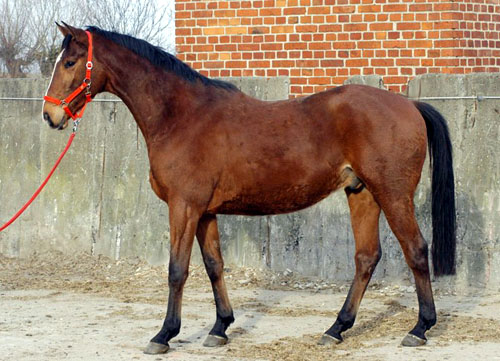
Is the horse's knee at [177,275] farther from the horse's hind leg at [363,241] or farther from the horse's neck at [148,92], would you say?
the horse's hind leg at [363,241]

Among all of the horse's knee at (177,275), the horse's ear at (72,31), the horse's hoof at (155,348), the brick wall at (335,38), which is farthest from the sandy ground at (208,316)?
A: the brick wall at (335,38)

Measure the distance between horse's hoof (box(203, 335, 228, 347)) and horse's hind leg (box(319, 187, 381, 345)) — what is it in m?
0.95

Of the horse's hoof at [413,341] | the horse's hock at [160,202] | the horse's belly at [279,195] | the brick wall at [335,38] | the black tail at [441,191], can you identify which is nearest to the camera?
the horse's hoof at [413,341]

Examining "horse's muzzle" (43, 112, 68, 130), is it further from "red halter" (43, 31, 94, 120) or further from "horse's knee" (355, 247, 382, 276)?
"horse's knee" (355, 247, 382, 276)

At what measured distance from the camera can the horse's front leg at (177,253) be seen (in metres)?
6.99

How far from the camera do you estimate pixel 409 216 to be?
7125 millimetres

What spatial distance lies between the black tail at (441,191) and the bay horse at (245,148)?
0.03 metres

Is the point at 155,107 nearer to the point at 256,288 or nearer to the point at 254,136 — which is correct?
the point at 254,136

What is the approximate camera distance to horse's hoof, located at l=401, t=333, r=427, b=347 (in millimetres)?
6988

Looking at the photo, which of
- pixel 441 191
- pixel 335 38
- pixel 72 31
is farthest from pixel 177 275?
pixel 335 38

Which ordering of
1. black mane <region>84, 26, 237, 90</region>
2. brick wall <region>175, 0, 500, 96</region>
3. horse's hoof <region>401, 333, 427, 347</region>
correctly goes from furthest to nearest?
brick wall <region>175, 0, 500, 96</region> < black mane <region>84, 26, 237, 90</region> < horse's hoof <region>401, 333, 427, 347</region>

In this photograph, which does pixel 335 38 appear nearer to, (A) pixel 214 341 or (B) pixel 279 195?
(B) pixel 279 195

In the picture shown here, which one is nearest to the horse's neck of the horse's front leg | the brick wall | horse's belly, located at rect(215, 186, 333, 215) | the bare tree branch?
the horse's front leg

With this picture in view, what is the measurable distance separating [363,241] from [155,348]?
184 centimetres
